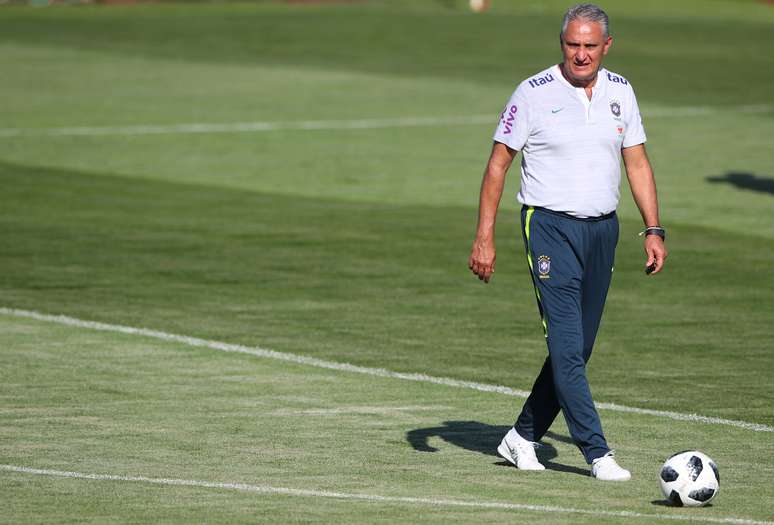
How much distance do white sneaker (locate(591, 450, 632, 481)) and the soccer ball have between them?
0.44 metres

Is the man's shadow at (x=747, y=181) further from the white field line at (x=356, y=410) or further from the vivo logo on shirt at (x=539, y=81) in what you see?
the vivo logo on shirt at (x=539, y=81)

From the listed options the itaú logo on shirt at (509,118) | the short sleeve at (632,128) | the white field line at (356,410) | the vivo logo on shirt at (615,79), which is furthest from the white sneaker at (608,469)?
the white field line at (356,410)

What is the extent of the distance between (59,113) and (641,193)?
984 inches

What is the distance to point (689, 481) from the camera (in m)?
8.24

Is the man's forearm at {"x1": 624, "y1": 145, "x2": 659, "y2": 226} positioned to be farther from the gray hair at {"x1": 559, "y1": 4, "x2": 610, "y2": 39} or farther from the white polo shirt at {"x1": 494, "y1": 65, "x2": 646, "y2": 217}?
the gray hair at {"x1": 559, "y1": 4, "x2": 610, "y2": 39}

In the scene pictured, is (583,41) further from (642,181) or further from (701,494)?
(701,494)

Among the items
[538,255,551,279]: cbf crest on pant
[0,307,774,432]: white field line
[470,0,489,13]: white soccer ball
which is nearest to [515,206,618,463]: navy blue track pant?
[538,255,551,279]: cbf crest on pant

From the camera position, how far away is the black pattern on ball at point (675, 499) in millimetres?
8266

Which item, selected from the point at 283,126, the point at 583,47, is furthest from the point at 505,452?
the point at 283,126

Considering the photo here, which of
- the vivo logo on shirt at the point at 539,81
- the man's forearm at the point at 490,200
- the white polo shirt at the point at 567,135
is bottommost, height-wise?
the man's forearm at the point at 490,200

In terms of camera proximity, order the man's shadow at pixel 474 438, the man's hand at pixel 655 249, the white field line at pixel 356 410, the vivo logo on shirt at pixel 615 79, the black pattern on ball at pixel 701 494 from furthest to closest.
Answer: the white field line at pixel 356 410, the man's shadow at pixel 474 438, the man's hand at pixel 655 249, the vivo logo on shirt at pixel 615 79, the black pattern on ball at pixel 701 494

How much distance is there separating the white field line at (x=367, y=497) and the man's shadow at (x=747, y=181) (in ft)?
50.4

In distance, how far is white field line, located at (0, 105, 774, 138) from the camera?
29906 millimetres

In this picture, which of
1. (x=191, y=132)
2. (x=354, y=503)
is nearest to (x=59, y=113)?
(x=191, y=132)
